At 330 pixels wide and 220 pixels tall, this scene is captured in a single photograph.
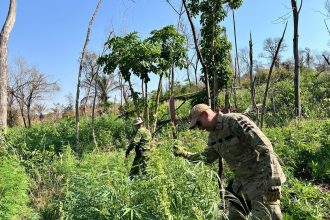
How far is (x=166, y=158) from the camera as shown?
3.42 meters

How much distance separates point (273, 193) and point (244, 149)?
458 millimetres

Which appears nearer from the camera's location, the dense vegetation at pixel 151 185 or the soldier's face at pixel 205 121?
the dense vegetation at pixel 151 185

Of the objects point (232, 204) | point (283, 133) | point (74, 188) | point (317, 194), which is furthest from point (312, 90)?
point (74, 188)

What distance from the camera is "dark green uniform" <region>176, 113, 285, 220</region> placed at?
11.6 feet

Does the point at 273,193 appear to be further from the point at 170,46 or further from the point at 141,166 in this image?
the point at 170,46

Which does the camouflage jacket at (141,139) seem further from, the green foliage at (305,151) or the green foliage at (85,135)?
the green foliage at (85,135)

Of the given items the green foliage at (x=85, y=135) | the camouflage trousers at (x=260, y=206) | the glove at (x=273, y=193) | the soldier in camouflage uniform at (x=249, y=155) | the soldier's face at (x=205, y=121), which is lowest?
the green foliage at (x=85, y=135)

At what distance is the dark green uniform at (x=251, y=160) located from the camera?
352 cm

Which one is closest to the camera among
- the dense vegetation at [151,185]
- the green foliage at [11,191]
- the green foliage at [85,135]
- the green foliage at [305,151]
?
the dense vegetation at [151,185]

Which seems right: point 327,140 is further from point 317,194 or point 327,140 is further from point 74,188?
point 74,188

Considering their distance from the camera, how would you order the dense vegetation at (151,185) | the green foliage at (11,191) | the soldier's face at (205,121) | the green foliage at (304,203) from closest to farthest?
the dense vegetation at (151,185) < the soldier's face at (205,121) < the green foliage at (11,191) < the green foliage at (304,203)

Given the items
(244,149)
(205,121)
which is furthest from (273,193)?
(205,121)

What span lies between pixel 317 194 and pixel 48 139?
1095 centimetres

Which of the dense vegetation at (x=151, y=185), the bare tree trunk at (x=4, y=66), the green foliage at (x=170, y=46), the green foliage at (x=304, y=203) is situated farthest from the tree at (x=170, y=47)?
the green foliage at (x=304, y=203)
